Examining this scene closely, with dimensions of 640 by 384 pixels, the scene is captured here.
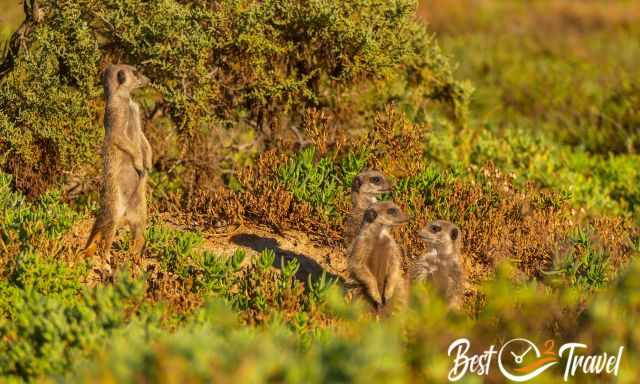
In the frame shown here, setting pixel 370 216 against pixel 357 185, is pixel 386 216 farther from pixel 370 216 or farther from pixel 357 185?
pixel 357 185

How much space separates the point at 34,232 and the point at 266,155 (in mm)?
2154

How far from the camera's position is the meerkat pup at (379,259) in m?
5.71

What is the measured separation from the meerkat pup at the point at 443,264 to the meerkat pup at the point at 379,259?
22cm

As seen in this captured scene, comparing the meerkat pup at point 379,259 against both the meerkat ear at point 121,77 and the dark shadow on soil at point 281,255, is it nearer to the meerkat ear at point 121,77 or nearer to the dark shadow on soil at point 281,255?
the dark shadow on soil at point 281,255

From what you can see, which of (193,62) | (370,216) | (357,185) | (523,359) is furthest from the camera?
(193,62)

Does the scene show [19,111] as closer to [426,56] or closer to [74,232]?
[74,232]

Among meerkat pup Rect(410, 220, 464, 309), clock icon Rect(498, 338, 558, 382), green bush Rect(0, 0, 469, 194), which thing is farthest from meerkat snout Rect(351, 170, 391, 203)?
clock icon Rect(498, 338, 558, 382)

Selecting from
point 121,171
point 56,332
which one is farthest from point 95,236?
point 56,332

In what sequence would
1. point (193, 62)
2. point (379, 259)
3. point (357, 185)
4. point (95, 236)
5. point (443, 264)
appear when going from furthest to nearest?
point (193, 62)
point (357, 185)
point (95, 236)
point (443, 264)
point (379, 259)

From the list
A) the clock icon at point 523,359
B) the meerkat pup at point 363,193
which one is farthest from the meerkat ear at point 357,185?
the clock icon at point 523,359

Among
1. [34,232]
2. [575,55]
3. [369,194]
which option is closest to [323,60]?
[369,194]

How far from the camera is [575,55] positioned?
1761 centimetres

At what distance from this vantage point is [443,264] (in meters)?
5.96

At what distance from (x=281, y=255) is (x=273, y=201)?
18.3 inches
